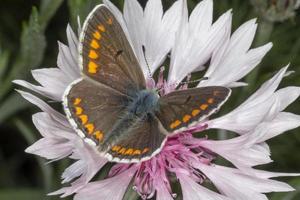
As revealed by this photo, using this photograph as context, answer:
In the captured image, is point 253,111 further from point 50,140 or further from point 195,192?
point 50,140

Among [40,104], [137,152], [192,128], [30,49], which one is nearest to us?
[137,152]

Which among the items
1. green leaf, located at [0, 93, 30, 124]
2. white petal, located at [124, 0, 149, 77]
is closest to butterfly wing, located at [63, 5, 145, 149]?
white petal, located at [124, 0, 149, 77]

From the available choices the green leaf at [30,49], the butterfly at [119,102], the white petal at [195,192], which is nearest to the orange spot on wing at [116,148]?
the butterfly at [119,102]

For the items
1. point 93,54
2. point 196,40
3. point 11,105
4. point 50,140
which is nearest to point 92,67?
point 93,54

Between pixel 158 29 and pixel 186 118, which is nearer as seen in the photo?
pixel 186 118

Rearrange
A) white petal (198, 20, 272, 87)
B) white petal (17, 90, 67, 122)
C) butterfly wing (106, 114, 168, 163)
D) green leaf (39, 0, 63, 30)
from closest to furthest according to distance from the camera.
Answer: butterfly wing (106, 114, 168, 163) < white petal (17, 90, 67, 122) < white petal (198, 20, 272, 87) < green leaf (39, 0, 63, 30)

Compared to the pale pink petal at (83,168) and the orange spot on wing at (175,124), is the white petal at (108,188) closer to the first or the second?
the pale pink petal at (83,168)

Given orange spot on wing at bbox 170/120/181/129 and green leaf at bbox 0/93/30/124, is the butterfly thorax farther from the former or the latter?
green leaf at bbox 0/93/30/124
